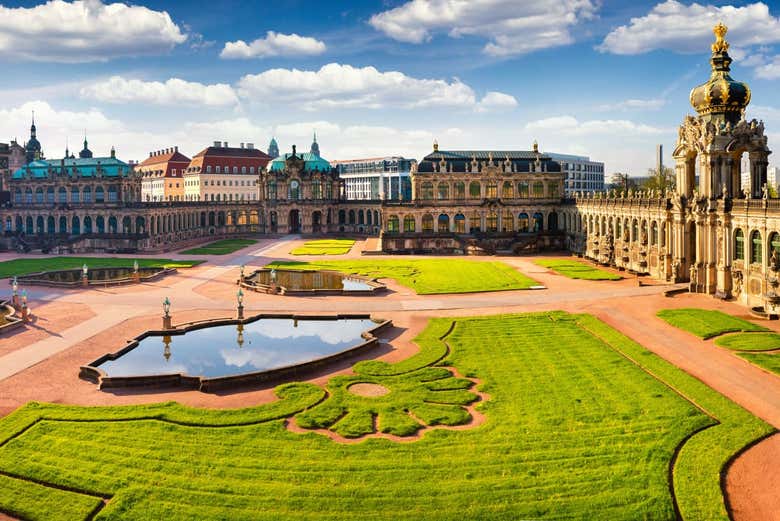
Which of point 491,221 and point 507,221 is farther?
point 507,221

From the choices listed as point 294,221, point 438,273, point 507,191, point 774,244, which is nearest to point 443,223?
point 507,191

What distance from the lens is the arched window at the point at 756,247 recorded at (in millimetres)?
65444

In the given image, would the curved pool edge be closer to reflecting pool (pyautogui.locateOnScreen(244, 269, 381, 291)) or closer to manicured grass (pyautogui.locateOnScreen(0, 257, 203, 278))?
reflecting pool (pyautogui.locateOnScreen(244, 269, 381, 291))

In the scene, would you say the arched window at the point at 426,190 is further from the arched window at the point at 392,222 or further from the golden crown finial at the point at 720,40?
the golden crown finial at the point at 720,40

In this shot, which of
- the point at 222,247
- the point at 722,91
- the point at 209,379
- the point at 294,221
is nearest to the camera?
the point at 209,379

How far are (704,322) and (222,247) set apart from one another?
101 meters

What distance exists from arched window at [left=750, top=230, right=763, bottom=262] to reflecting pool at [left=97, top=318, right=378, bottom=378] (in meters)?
36.4

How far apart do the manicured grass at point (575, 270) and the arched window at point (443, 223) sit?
1240 inches

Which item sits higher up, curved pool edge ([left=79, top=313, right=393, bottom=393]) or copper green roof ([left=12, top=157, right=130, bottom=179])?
copper green roof ([left=12, top=157, right=130, bottom=179])

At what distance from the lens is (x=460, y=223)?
14062cm

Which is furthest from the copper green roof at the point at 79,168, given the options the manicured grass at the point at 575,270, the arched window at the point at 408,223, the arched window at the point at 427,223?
the manicured grass at the point at 575,270

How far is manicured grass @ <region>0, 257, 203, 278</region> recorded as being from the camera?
100750 millimetres

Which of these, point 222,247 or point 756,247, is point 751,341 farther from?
point 222,247

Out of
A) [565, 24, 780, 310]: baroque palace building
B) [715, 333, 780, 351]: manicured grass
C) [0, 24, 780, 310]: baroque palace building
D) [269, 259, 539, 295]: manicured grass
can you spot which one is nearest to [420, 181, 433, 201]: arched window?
[0, 24, 780, 310]: baroque palace building
